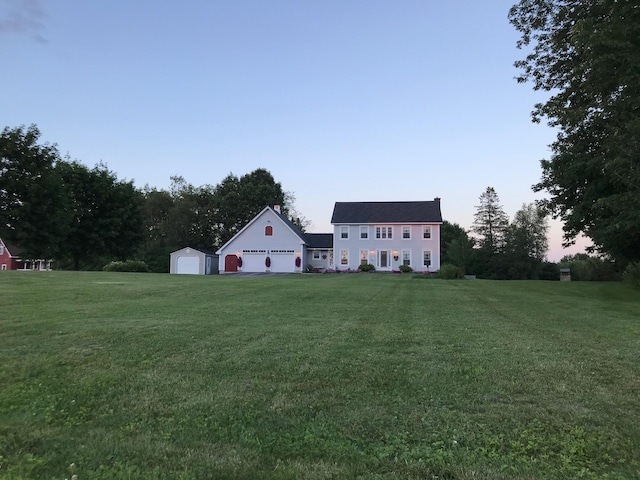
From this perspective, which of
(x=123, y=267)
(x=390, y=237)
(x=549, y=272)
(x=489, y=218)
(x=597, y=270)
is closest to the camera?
(x=597, y=270)

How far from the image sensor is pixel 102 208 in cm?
3734

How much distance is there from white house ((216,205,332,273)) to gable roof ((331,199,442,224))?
15.2ft

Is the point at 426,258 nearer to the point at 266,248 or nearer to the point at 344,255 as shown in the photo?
the point at 344,255

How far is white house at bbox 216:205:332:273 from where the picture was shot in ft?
136

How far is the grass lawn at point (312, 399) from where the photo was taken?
3.16 m

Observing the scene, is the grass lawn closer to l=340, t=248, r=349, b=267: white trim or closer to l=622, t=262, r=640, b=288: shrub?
l=622, t=262, r=640, b=288: shrub

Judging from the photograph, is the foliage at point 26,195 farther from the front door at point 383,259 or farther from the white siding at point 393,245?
the front door at point 383,259

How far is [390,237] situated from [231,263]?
1555 cm

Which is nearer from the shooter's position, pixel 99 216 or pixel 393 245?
pixel 99 216

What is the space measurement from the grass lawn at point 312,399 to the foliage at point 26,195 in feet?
18.1

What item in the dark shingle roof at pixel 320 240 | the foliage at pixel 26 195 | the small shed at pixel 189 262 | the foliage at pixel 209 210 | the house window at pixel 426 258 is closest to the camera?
the foliage at pixel 26 195

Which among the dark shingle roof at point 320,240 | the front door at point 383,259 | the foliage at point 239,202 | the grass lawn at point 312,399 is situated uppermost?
the foliage at point 239,202

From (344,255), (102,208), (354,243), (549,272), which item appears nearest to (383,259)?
(354,243)

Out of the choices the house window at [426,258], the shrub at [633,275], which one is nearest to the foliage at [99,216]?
the house window at [426,258]
